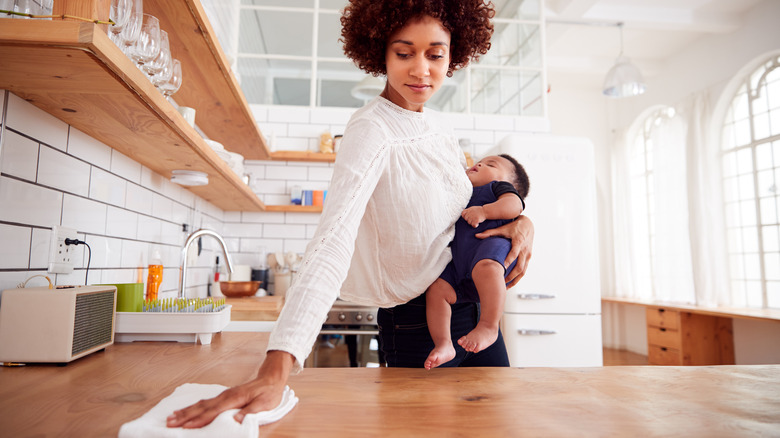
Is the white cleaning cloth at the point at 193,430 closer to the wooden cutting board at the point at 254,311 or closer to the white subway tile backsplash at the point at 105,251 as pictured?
the white subway tile backsplash at the point at 105,251

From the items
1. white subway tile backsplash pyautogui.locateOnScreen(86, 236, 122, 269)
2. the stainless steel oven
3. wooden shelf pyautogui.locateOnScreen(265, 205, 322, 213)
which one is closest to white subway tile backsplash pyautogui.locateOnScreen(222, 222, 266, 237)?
wooden shelf pyautogui.locateOnScreen(265, 205, 322, 213)

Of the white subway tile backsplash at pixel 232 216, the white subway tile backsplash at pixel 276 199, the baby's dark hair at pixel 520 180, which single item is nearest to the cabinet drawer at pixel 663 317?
the baby's dark hair at pixel 520 180

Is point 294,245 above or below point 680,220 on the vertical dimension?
below

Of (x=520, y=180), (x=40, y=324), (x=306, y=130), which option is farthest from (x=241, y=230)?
(x=40, y=324)

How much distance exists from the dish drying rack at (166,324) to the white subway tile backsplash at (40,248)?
0.25 metres

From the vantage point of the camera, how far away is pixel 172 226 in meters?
2.01

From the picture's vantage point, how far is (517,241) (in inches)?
45.1

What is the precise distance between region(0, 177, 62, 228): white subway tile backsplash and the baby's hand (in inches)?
39.9

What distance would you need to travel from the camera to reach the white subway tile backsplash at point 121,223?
1448 millimetres

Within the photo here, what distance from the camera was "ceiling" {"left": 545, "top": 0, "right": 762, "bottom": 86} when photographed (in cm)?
449

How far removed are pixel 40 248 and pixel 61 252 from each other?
7cm

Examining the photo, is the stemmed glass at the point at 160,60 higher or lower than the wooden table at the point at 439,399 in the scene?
higher

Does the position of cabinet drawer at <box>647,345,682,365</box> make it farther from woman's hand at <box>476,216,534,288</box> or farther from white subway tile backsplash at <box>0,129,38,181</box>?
white subway tile backsplash at <box>0,129,38,181</box>

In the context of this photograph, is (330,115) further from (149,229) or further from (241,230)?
(149,229)
